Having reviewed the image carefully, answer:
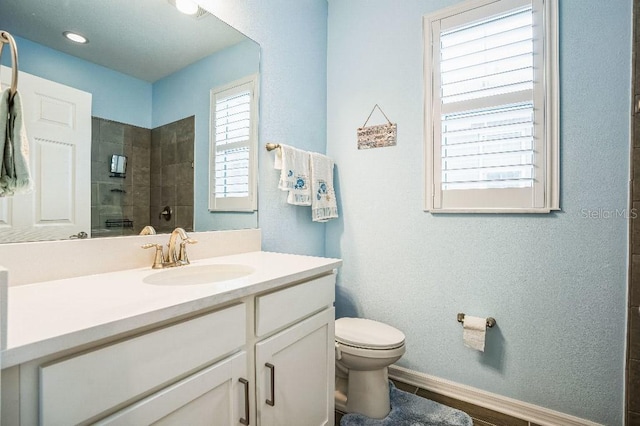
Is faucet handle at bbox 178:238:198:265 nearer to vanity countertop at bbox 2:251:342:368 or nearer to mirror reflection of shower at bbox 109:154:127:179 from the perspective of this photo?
vanity countertop at bbox 2:251:342:368

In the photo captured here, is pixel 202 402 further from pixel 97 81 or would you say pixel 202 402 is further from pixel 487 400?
pixel 487 400

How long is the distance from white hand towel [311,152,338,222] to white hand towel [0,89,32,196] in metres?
1.32

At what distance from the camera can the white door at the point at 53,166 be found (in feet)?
3.11

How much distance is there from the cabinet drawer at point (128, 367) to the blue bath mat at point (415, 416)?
994mm

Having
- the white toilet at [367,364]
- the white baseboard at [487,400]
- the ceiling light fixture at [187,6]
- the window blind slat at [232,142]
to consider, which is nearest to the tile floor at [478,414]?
the white baseboard at [487,400]

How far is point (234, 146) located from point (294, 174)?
1.22 feet

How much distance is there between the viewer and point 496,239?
5.49 ft

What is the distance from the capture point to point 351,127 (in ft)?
6.98

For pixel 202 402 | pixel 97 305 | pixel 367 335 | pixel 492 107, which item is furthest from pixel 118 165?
pixel 492 107

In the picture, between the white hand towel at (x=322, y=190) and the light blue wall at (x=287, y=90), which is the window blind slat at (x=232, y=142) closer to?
the light blue wall at (x=287, y=90)

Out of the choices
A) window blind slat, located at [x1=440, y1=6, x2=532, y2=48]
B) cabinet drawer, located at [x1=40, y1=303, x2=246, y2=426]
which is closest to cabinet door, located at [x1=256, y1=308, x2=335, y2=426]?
cabinet drawer, located at [x1=40, y1=303, x2=246, y2=426]

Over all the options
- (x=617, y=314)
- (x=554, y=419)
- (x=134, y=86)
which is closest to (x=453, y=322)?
(x=554, y=419)

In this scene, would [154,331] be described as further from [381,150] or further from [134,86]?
[381,150]

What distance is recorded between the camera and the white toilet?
1511 millimetres
